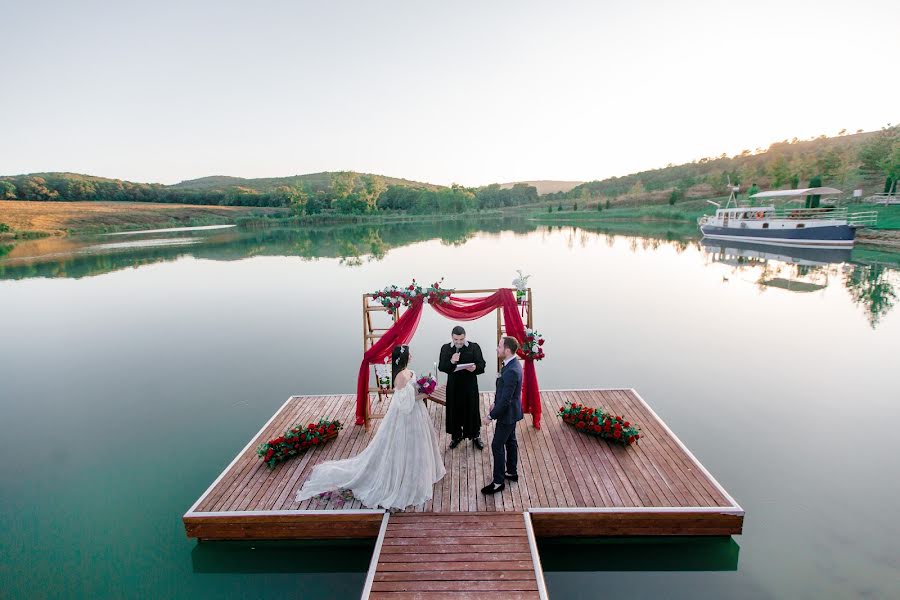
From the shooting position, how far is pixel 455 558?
4910 mm

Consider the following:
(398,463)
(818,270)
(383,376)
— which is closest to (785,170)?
(818,270)

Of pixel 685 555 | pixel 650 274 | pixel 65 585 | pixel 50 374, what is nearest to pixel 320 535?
pixel 65 585

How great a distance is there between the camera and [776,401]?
990 cm

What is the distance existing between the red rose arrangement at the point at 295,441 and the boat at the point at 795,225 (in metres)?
40.8

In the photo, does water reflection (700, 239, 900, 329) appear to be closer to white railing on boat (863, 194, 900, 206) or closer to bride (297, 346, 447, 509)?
white railing on boat (863, 194, 900, 206)

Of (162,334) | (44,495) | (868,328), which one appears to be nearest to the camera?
(44,495)

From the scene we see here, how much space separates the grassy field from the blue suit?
79.6m

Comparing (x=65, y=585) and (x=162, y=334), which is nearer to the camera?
(x=65, y=585)

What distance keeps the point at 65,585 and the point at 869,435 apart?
13.5 m

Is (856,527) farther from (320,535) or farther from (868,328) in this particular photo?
(868,328)

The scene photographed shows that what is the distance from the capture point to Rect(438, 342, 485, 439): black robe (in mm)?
6422

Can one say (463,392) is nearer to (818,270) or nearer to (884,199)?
(818,270)

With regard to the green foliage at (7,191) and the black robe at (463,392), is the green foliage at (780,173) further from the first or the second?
the green foliage at (7,191)

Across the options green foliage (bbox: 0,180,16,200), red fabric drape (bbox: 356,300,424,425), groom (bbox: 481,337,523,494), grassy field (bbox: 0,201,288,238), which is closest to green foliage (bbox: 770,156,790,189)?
red fabric drape (bbox: 356,300,424,425)
